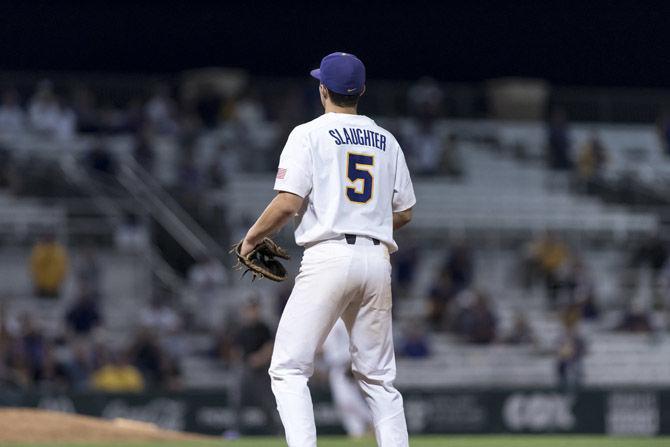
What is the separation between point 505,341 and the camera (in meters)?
20.2

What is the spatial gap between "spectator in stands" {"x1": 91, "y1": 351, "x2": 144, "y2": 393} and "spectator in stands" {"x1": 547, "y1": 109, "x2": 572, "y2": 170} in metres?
9.32

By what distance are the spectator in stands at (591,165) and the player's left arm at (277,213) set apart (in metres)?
17.7

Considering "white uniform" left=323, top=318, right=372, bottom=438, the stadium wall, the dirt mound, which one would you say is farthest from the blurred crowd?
the dirt mound

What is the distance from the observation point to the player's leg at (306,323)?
256 inches

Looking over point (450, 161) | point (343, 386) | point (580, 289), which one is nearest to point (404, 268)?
point (580, 289)

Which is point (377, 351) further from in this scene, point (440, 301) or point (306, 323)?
point (440, 301)

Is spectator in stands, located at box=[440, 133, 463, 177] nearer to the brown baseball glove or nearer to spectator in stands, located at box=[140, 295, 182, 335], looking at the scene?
spectator in stands, located at box=[140, 295, 182, 335]

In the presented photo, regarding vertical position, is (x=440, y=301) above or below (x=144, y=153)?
below

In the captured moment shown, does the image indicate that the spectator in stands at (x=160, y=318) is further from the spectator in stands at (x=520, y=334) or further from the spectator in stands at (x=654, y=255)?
the spectator in stands at (x=654, y=255)

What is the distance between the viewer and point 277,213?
646 cm

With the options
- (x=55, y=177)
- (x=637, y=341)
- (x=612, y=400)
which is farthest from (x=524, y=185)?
(x=55, y=177)

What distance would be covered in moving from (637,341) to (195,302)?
22.6ft

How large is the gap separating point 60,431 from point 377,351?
7.01 metres

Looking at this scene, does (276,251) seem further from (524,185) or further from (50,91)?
(524,185)
